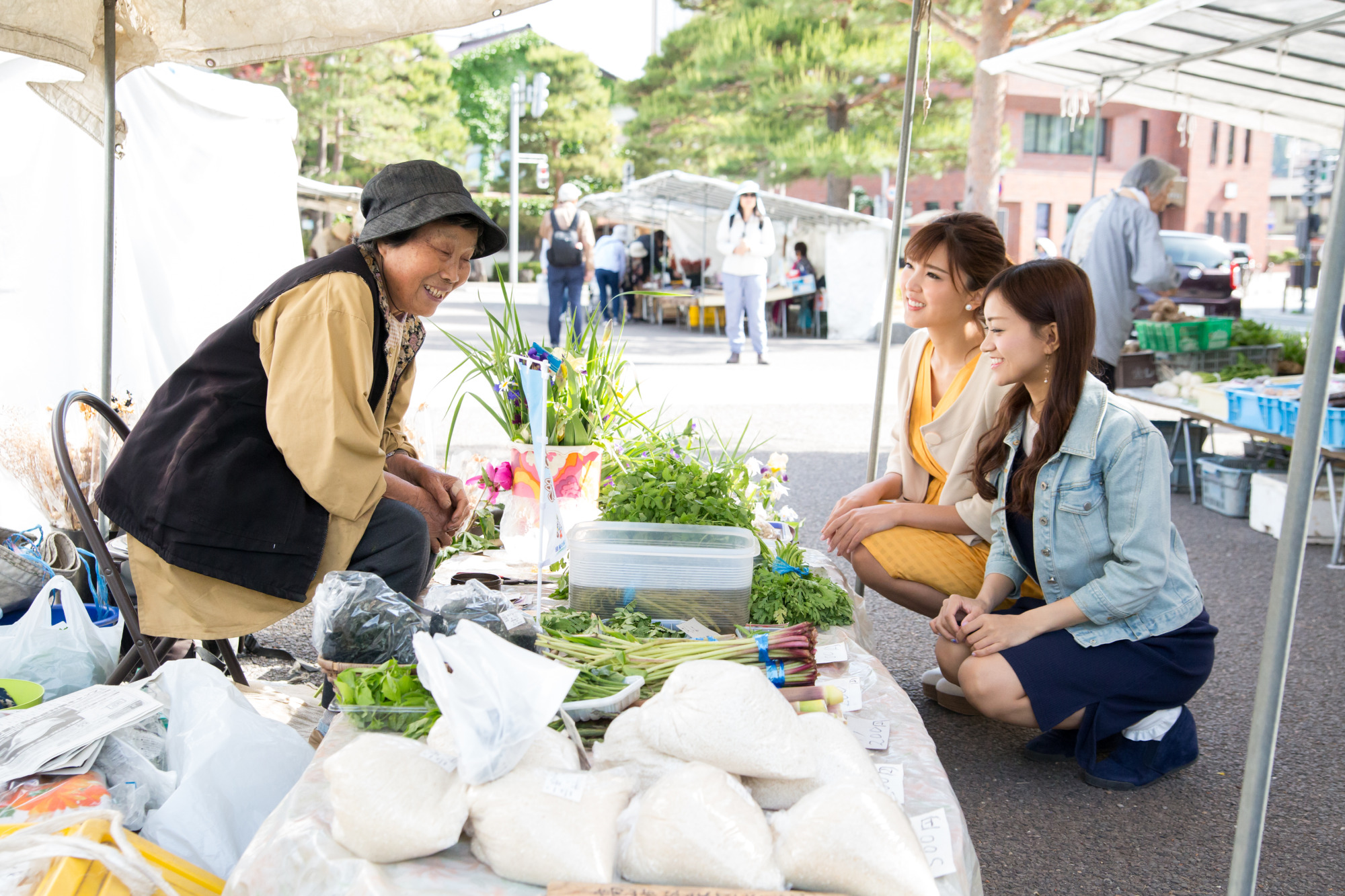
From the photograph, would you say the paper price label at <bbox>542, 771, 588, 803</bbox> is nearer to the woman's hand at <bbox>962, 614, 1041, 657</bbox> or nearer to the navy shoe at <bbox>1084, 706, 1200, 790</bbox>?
the woman's hand at <bbox>962, 614, 1041, 657</bbox>

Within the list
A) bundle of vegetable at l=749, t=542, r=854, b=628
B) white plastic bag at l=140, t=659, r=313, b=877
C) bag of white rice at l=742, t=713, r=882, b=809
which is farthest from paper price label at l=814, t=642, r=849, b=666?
white plastic bag at l=140, t=659, r=313, b=877

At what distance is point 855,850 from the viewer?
1.37 metres

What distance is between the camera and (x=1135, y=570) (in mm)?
2572

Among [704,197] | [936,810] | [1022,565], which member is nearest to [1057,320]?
[1022,565]

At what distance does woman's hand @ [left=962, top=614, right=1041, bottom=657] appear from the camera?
2.67m

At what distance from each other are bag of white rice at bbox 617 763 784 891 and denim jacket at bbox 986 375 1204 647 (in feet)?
5.04

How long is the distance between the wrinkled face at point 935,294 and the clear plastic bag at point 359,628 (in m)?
1.94

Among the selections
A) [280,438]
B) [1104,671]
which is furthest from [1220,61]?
[280,438]

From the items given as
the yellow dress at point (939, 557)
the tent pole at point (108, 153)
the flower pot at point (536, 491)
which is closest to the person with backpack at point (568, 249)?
the tent pole at point (108, 153)

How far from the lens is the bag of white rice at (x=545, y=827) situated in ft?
4.53

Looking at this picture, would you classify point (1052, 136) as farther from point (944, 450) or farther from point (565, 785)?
point (565, 785)

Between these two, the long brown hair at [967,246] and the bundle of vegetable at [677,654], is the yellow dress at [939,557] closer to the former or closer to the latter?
the long brown hair at [967,246]

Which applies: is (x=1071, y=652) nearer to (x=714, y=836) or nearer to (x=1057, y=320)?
(x=1057, y=320)

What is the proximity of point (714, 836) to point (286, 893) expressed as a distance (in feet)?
2.03
